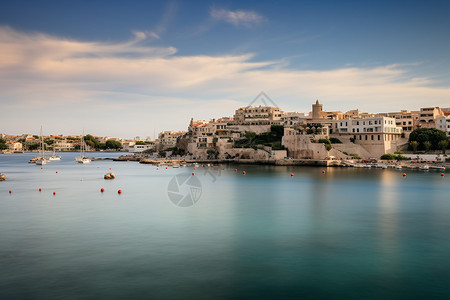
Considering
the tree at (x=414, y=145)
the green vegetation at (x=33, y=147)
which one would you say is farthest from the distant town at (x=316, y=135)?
the green vegetation at (x=33, y=147)

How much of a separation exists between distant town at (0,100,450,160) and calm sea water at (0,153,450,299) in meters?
29.2

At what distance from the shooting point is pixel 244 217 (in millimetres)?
19281

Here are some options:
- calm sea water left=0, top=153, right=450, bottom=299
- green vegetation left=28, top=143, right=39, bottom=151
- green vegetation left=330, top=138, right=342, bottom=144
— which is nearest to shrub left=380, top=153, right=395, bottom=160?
green vegetation left=330, top=138, right=342, bottom=144

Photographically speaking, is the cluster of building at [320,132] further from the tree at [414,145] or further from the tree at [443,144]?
the tree at [443,144]

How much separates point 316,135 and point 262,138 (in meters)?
11.3

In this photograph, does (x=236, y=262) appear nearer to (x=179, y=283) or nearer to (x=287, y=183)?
(x=179, y=283)

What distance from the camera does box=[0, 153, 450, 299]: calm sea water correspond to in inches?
388

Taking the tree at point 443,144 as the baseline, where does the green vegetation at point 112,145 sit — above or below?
above

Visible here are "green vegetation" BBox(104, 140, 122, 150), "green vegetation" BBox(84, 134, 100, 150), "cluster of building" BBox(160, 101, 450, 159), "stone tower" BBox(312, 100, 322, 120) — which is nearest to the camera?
"cluster of building" BBox(160, 101, 450, 159)

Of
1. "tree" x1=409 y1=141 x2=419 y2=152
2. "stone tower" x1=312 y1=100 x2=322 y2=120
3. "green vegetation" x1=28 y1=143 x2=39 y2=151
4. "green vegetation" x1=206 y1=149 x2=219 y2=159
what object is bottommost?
"green vegetation" x1=206 y1=149 x2=219 y2=159

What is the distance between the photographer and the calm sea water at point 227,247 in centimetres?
987

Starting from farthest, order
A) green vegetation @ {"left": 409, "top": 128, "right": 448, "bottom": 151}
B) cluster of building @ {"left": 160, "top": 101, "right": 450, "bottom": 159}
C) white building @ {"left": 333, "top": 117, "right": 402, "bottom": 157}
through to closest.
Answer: cluster of building @ {"left": 160, "top": 101, "right": 450, "bottom": 159}, white building @ {"left": 333, "top": 117, "right": 402, "bottom": 157}, green vegetation @ {"left": 409, "top": 128, "right": 448, "bottom": 151}

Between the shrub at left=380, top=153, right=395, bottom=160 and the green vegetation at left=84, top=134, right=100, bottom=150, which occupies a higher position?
the green vegetation at left=84, top=134, right=100, bottom=150

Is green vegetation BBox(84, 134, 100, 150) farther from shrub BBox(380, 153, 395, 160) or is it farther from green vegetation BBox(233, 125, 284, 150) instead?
shrub BBox(380, 153, 395, 160)
